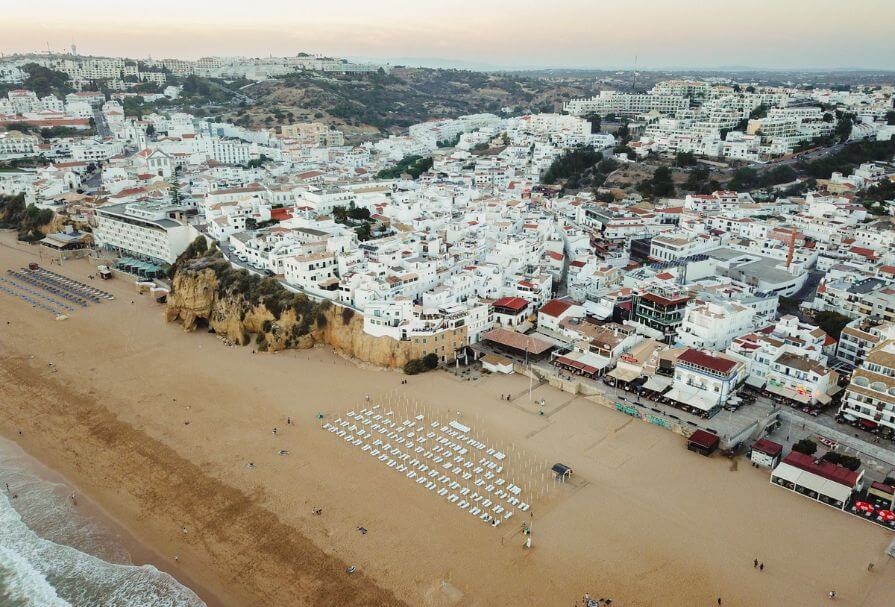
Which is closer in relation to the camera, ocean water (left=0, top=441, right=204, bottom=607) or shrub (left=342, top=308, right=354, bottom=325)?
ocean water (left=0, top=441, right=204, bottom=607)

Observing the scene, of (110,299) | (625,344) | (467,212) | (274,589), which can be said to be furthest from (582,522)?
(110,299)

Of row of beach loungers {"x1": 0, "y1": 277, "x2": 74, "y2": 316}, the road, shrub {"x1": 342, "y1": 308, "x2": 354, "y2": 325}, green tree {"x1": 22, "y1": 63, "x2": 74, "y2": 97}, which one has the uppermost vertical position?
green tree {"x1": 22, "y1": 63, "x2": 74, "y2": 97}

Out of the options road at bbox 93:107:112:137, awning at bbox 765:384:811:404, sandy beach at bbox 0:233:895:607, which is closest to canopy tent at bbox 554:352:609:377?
sandy beach at bbox 0:233:895:607

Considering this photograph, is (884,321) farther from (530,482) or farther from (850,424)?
(530,482)

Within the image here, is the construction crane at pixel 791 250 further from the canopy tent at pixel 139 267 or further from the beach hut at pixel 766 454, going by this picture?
the canopy tent at pixel 139 267

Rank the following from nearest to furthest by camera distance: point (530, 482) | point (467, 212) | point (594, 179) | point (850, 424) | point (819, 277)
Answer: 1. point (530, 482)
2. point (850, 424)
3. point (819, 277)
4. point (467, 212)
5. point (594, 179)

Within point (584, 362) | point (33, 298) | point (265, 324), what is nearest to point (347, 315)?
point (265, 324)

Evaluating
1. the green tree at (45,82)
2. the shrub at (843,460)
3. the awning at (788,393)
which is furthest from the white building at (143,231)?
the green tree at (45,82)

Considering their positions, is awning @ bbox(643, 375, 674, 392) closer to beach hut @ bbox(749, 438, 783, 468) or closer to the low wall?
the low wall
